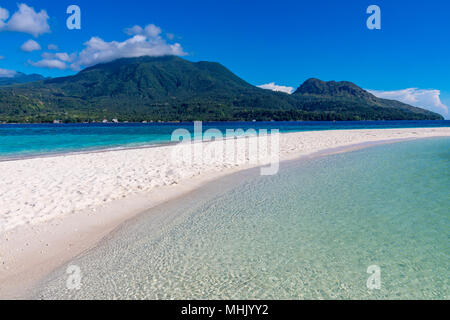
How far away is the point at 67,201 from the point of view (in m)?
9.02

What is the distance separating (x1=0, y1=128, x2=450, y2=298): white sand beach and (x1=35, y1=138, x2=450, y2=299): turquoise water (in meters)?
0.55

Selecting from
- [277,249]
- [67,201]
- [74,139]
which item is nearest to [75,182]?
[67,201]

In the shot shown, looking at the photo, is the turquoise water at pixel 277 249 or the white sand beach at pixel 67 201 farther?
the white sand beach at pixel 67 201

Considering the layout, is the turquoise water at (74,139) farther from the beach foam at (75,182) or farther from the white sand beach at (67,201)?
the white sand beach at (67,201)

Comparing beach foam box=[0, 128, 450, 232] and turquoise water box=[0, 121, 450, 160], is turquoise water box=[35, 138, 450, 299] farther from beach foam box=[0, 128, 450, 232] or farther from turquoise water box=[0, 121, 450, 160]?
turquoise water box=[0, 121, 450, 160]

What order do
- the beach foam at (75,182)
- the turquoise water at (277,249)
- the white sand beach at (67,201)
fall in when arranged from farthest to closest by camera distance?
the beach foam at (75,182), the white sand beach at (67,201), the turquoise water at (277,249)

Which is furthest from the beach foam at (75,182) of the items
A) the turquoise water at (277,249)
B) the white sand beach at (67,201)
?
the turquoise water at (277,249)

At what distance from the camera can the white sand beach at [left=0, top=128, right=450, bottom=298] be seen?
5.83 m

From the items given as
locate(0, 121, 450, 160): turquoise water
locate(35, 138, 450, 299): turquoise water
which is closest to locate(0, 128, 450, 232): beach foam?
locate(35, 138, 450, 299): turquoise water

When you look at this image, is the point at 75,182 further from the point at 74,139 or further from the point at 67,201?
the point at 74,139

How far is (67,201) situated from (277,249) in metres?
6.78

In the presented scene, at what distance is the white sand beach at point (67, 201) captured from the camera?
5829 mm

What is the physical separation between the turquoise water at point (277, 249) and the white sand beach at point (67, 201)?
0.55 m
